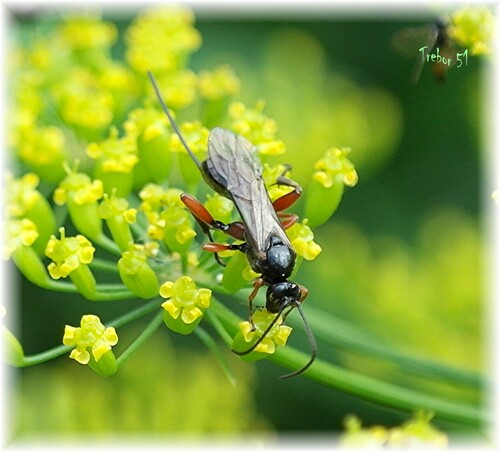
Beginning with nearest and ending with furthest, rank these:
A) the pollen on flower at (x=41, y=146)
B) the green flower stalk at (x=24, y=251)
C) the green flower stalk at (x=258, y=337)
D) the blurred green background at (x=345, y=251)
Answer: the green flower stalk at (x=258, y=337), the green flower stalk at (x=24, y=251), the pollen on flower at (x=41, y=146), the blurred green background at (x=345, y=251)

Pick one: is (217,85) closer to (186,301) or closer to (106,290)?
(106,290)

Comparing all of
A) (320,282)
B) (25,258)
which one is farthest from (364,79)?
(25,258)

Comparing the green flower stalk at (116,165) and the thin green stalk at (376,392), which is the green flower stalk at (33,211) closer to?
the green flower stalk at (116,165)

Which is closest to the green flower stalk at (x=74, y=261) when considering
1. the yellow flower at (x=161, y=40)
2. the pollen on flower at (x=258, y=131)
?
the pollen on flower at (x=258, y=131)

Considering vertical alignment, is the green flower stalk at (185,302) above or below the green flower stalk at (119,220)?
below

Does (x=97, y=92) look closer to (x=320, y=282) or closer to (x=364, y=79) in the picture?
(x=320, y=282)

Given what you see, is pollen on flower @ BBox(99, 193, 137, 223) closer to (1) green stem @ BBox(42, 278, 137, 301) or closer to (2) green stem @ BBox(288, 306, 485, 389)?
(1) green stem @ BBox(42, 278, 137, 301)
